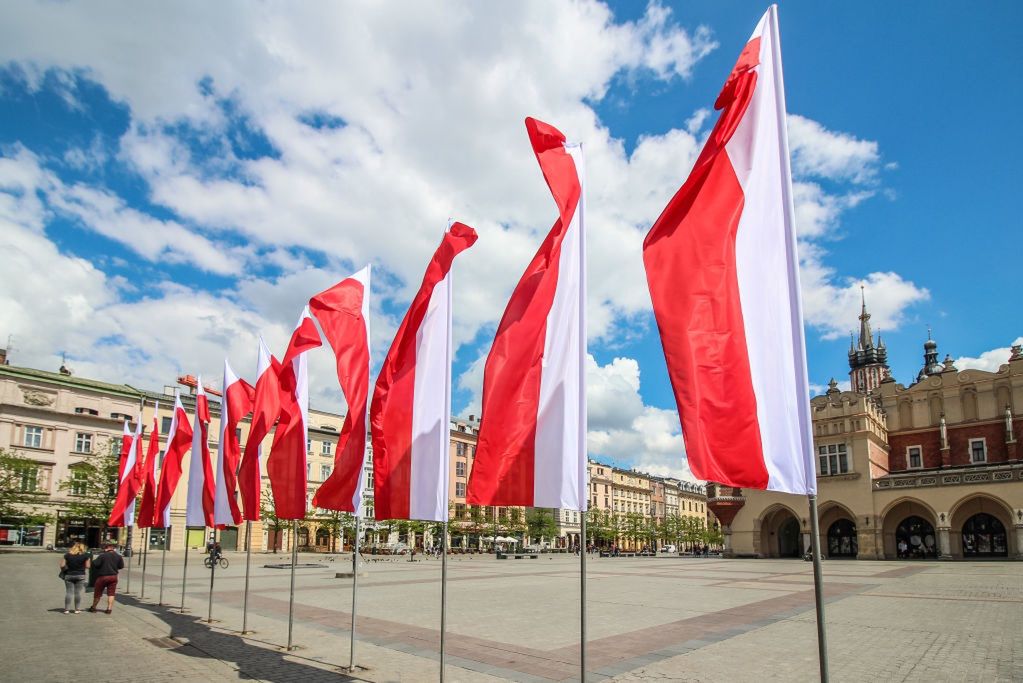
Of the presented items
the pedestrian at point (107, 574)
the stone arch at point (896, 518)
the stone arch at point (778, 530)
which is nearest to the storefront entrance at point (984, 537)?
the stone arch at point (896, 518)

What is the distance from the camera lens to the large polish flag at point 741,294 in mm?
6031

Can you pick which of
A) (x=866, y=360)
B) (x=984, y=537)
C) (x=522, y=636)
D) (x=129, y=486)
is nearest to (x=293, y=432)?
(x=522, y=636)

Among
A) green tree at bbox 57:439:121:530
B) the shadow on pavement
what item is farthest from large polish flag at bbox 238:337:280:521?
green tree at bbox 57:439:121:530

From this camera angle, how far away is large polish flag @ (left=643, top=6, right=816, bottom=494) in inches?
237

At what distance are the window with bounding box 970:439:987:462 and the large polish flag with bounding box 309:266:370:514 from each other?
64209 millimetres

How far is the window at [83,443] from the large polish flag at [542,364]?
62.9 metres

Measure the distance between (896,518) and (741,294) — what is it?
59.4m

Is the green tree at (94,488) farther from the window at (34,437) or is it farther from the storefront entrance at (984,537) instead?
the storefront entrance at (984,537)

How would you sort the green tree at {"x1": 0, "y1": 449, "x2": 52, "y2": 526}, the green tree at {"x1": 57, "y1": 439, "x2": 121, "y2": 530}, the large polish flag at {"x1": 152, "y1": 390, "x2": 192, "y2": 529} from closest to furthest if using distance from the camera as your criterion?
1. the large polish flag at {"x1": 152, "y1": 390, "x2": 192, "y2": 529}
2. the green tree at {"x1": 0, "y1": 449, "x2": 52, "y2": 526}
3. the green tree at {"x1": 57, "y1": 439, "x2": 121, "y2": 530}

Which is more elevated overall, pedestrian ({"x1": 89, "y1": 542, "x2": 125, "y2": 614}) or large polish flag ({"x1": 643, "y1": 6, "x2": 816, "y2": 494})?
large polish flag ({"x1": 643, "y1": 6, "x2": 816, "y2": 494})

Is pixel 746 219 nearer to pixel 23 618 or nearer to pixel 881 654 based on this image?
pixel 881 654

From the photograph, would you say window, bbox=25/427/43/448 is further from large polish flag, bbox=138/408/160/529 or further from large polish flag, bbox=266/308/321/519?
large polish flag, bbox=266/308/321/519

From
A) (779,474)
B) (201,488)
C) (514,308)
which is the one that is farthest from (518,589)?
(779,474)

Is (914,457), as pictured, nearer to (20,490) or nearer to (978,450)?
(978,450)
